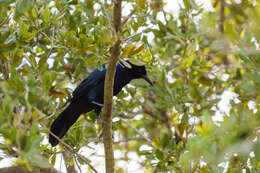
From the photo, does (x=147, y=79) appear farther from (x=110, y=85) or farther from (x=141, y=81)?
(x=110, y=85)

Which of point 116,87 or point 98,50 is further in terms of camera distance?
point 116,87

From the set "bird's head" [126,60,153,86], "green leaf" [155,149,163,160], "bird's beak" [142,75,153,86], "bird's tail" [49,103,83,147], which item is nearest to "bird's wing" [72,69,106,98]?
"bird's tail" [49,103,83,147]

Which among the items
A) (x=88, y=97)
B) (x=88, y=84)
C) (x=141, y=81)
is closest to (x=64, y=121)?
(x=88, y=97)

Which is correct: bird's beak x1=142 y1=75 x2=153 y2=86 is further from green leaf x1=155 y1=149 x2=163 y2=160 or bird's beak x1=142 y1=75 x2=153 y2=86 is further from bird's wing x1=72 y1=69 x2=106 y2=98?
green leaf x1=155 y1=149 x2=163 y2=160

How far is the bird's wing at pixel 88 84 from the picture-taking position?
208 inches

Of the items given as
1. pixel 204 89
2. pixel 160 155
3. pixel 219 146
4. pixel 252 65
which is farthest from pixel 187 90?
pixel 219 146

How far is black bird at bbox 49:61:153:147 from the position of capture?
491cm

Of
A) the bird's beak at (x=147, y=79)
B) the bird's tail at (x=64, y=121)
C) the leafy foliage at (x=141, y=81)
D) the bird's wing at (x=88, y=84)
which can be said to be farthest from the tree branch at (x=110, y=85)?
the bird's beak at (x=147, y=79)

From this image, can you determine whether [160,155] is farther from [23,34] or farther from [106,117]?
[23,34]

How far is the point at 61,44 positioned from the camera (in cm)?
387

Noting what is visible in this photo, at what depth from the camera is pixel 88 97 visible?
17.6 ft

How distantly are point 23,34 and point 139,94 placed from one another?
11.3 ft

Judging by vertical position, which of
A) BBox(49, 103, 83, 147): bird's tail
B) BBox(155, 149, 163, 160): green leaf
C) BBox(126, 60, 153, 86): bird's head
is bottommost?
BBox(155, 149, 163, 160): green leaf

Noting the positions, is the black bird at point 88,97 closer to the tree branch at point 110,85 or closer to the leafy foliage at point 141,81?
the leafy foliage at point 141,81
